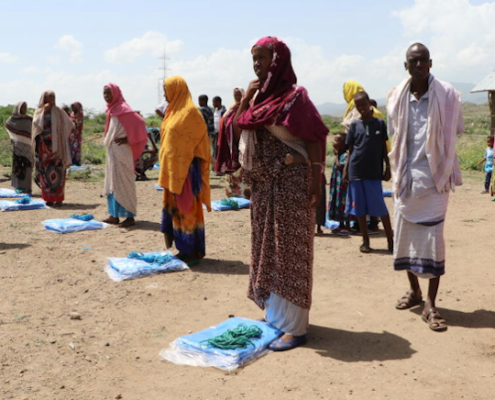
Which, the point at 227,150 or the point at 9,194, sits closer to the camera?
the point at 227,150

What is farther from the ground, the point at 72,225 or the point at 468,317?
the point at 72,225

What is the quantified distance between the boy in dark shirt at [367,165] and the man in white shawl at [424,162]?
1.96 meters

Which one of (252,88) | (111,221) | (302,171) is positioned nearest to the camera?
(302,171)

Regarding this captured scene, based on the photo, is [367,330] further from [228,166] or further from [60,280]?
[60,280]

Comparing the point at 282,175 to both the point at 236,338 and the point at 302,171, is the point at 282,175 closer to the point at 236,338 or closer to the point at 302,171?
the point at 302,171

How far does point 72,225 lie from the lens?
8.19 meters

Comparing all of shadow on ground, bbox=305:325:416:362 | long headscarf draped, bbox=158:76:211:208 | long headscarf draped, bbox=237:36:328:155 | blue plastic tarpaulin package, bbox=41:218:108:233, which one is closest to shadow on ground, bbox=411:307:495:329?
shadow on ground, bbox=305:325:416:362

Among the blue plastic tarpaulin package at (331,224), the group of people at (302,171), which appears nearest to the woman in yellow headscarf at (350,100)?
the blue plastic tarpaulin package at (331,224)

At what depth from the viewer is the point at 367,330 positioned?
4.40 m

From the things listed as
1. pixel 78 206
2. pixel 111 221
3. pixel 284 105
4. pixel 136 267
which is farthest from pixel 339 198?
pixel 78 206

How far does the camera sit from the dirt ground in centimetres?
354

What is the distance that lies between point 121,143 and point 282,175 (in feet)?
14.9

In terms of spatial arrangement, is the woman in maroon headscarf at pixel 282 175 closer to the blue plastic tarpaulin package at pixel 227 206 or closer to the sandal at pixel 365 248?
the sandal at pixel 365 248

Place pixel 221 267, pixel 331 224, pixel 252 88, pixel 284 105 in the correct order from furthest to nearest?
1. pixel 331 224
2. pixel 221 267
3. pixel 252 88
4. pixel 284 105
